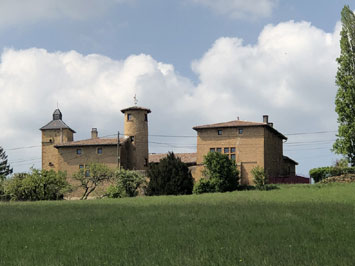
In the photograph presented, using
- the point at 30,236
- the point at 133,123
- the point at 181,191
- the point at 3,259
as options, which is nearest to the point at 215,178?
the point at 181,191

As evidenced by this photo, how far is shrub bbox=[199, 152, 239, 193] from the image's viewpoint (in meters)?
52.8

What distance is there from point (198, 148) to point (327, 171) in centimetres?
1598

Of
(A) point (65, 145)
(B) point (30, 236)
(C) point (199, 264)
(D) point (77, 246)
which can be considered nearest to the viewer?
(C) point (199, 264)

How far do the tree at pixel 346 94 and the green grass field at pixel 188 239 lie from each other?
107 ft

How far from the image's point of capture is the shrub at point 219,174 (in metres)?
52.8

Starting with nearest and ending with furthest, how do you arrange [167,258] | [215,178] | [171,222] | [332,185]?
[167,258], [171,222], [332,185], [215,178]

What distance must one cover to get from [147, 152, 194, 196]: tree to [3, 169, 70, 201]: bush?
32.3ft

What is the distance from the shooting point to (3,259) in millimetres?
13453

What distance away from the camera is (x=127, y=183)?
56.0 m

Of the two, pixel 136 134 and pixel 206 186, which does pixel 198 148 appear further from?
pixel 136 134

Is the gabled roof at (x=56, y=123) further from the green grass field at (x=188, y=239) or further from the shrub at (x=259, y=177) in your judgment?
the green grass field at (x=188, y=239)

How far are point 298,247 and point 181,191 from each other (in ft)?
132

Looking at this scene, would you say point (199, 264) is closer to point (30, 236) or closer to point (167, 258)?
point (167, 258)

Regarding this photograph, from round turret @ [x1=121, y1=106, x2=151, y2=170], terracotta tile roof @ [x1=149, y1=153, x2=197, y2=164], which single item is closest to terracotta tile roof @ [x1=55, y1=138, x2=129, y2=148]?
round turret @ [x1=121, y1=106, x2=151, y2=170]
